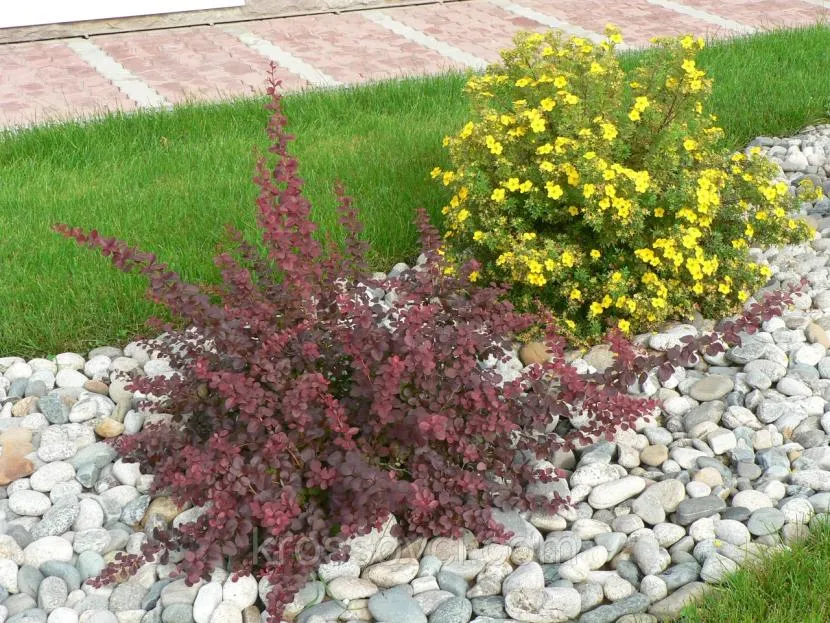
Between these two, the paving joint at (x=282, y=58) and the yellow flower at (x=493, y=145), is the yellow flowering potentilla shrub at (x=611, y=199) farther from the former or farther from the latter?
the paving joint at (x=282, y=58)

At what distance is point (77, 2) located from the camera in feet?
25.7

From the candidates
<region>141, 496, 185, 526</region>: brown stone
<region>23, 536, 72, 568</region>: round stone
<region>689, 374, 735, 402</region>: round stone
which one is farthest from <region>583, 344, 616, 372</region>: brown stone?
<region>23, 536, 72, 568</region>: round stone

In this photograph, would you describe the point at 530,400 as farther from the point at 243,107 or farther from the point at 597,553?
the point at 243,107

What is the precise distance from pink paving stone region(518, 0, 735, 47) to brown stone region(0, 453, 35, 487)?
18.8ft

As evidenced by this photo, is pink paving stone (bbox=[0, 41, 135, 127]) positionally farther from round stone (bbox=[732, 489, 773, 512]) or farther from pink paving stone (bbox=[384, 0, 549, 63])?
round stone (bbox=[732, 489, 773, 512])

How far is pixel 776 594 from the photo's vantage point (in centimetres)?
250

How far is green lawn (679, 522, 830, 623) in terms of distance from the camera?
2.43 metres

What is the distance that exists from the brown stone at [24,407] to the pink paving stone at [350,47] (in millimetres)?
3883

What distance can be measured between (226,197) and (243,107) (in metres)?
1.40

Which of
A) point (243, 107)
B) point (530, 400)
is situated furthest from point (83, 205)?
point (530, 400)

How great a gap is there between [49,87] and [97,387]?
396 centimetres

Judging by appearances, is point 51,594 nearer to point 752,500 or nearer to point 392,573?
point 392,573

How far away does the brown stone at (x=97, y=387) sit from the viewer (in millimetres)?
3430

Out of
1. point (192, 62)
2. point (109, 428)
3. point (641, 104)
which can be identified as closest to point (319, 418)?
point (109, 428)
